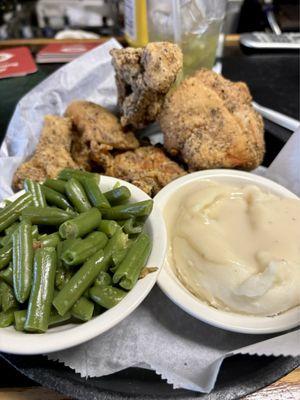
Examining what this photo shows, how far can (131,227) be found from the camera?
3.67 feet

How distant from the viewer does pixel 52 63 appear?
7.97 feet

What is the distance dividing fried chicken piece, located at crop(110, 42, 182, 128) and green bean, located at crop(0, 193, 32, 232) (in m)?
0.61

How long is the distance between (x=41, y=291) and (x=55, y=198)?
33 centimetres

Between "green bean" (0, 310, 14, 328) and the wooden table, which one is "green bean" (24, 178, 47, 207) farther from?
the wooden table

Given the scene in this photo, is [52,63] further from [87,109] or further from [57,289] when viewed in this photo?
[57,289]

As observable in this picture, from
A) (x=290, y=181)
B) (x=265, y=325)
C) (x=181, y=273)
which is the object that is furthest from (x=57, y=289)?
(x=290, y=181)

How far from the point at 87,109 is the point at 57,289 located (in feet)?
3.01

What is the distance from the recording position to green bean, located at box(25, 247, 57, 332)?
90cm

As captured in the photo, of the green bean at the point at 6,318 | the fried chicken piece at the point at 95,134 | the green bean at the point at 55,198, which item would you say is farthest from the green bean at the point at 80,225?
the fried chicken piece at the point at 95,134

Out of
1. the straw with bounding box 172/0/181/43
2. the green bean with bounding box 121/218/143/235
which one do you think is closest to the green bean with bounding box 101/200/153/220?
the green bean with bounding box 121/218/143/235

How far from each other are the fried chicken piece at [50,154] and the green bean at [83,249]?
1.63 ft

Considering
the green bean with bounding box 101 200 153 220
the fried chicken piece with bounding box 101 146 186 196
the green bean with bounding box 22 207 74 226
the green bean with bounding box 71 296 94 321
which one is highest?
the green bean with bounding box 22 207 74 226

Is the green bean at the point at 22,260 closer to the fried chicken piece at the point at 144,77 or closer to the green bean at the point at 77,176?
the green bean at the point at 77,176

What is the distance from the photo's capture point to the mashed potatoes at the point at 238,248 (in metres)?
1.06
